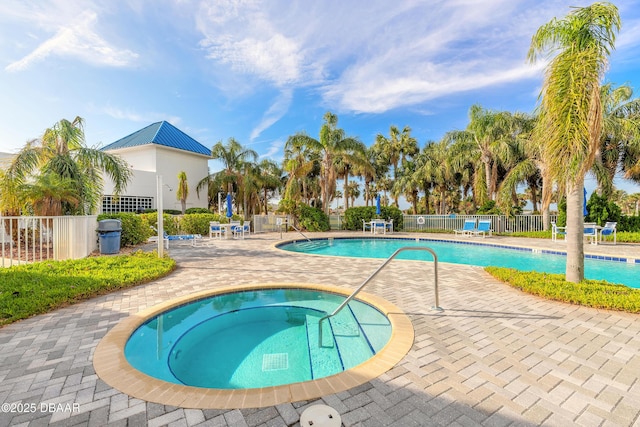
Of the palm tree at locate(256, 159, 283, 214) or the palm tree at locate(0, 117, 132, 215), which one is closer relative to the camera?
the palm tree at locate(0, 117, 132, 215)

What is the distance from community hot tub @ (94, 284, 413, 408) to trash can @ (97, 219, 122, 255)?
6.63m

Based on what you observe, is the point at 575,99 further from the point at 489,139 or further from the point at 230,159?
the point at 230,159

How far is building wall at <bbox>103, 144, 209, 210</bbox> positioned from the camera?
22125 millimetres

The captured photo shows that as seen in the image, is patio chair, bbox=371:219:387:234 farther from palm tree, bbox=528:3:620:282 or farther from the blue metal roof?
the blue metal roof

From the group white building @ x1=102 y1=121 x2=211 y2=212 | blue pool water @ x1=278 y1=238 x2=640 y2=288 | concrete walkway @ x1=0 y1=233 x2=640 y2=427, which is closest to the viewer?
concrete walkway @ x1=0 y1=233 x2=640 y2=427

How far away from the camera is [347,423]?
6.34ft

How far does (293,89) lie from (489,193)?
608 inches

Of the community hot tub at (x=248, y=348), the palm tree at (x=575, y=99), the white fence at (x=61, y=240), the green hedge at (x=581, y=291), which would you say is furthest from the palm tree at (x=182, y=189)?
the palm tree at (x=575, y=99)

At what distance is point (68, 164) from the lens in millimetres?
9766

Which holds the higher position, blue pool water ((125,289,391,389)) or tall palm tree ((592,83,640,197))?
tall palm tree ((592,83,640,197))

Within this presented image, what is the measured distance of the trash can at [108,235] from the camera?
9.32 meters

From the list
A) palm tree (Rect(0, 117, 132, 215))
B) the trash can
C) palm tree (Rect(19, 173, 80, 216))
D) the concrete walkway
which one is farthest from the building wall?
the concrete walkway

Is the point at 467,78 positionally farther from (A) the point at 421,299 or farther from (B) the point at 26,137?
(B) the point at 26,137

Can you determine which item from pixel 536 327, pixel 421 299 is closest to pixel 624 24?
pixel 536 327
